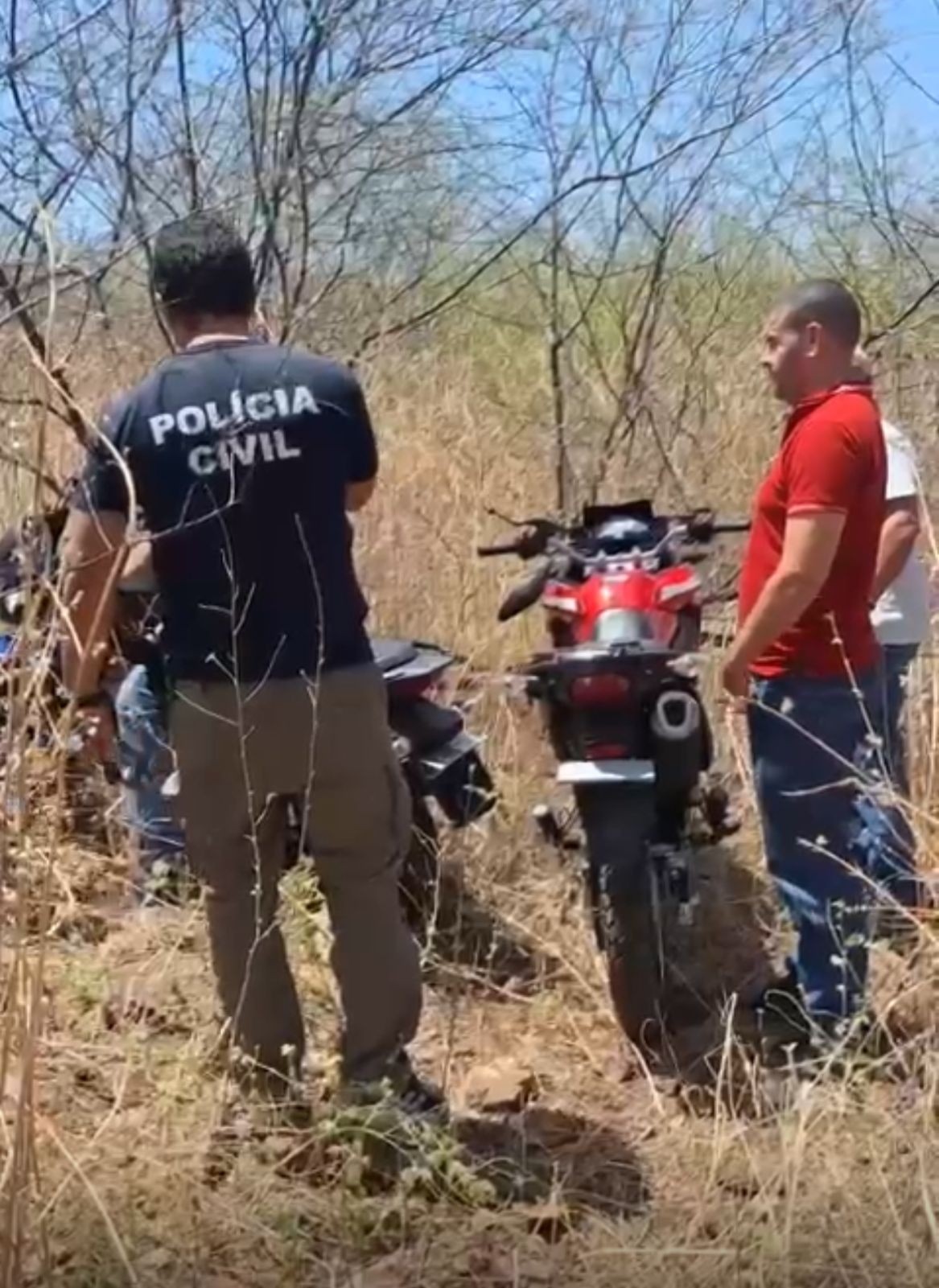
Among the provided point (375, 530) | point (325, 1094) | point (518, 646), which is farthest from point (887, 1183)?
point (375, 530)

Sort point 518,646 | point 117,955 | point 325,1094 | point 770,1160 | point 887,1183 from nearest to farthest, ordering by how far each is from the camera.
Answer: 1. point 887,1183
2. point 770,1160
3. point 325,1094
4. point 117,955
5. point 518,646

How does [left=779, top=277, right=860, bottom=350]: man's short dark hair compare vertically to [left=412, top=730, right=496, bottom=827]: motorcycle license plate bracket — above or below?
above

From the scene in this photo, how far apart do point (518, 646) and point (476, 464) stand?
4.83 ft

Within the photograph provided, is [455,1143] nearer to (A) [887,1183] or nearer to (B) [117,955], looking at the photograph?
(A) [887,1183]

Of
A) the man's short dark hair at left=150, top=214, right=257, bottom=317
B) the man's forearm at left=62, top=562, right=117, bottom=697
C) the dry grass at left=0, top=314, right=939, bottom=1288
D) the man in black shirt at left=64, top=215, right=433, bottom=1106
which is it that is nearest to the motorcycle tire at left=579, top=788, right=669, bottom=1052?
the dry grass at left=0, top=314, right=939, bottom=1288

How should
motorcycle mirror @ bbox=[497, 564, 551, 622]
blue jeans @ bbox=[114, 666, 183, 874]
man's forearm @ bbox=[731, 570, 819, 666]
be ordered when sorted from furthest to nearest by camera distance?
blue jeans @ bbox=[114, 666, 183, 874], motorcycle mirror @ bbox=[497, 564, 551, 622], man's forearm @ bbox=[731, 570, 819, 666]

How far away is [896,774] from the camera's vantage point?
4.09 meters

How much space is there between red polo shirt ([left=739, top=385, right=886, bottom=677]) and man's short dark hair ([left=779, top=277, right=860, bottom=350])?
126 mm

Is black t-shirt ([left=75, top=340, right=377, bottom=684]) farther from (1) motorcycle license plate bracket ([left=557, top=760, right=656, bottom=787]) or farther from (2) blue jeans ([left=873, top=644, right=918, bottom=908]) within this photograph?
(2) blue jeans ([left=873, top=644, right=918, bottom=908])

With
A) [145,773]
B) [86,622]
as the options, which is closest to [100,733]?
[86,622]

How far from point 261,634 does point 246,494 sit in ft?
0.85

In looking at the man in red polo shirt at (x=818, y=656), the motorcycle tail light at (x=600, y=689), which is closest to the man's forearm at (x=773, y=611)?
the man in red polo shirt at (x=818, y=656)

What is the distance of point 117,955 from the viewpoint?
4.21 meters

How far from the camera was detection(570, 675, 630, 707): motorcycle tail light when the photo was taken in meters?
3.66
